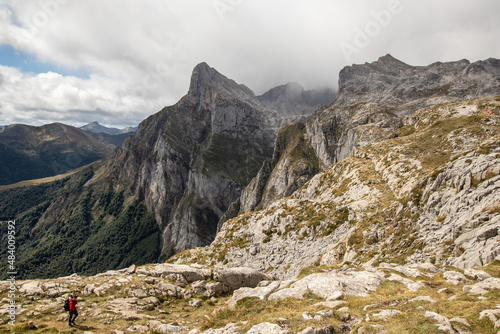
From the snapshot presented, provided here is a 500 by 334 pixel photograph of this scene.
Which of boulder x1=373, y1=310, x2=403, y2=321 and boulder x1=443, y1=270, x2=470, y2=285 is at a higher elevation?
boulder x1=373, y1=310, x2=403, y2=321

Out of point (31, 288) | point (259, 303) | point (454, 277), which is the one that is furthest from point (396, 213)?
point (31, 288)

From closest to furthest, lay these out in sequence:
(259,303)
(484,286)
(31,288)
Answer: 1. (484,286)
2. (259,303)
3. (31,288)

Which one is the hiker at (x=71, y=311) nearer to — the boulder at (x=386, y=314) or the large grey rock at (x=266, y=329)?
the large grey rock at (x=266, y=329)

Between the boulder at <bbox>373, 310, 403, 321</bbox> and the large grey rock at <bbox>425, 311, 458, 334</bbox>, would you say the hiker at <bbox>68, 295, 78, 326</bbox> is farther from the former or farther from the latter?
the large grey rock at <bbox>425, 311, 458, 334</bbox>

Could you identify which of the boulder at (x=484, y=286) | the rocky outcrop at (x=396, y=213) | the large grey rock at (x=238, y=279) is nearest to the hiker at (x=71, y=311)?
the large grey rock at (x=238, y=279)

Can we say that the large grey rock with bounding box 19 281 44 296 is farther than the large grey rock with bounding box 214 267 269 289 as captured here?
No

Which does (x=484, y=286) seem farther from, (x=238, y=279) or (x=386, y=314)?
(x=238, y=279)

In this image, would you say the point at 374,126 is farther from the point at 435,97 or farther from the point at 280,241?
the point at 435,97

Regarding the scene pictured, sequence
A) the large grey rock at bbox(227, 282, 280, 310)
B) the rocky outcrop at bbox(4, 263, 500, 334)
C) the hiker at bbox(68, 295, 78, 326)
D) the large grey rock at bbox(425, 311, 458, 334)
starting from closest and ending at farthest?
1. the large grey rock at bbox(425, 311, 458, 334)
2. the rocky outcrop at bbox(4, 263, 500, 334)
3. the hiker at bbox(68, 295, 78, 326)
4. the large grey rock at bbox(227, 282, 280, 310)

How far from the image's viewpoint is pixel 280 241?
40688 mm

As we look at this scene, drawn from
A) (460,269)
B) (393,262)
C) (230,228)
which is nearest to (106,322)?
(393,262)

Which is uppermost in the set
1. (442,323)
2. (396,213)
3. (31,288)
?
(396,213)

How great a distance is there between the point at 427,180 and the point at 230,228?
36797 millimetres

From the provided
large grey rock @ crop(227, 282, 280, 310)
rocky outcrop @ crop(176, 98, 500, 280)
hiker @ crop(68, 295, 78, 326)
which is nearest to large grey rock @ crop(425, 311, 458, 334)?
rocky outcrop @ crop(176, 98, 500, 280)
